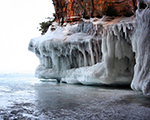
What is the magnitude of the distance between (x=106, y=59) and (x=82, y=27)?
4.18 metres

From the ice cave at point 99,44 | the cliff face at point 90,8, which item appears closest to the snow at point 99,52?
the ice cave at point 99,44

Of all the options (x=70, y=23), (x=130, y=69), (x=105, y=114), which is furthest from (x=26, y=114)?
(x=70, y=23)

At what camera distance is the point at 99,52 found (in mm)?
11023

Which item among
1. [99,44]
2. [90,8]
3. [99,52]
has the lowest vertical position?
[99,52]

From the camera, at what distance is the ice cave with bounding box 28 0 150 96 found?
553 centimetres

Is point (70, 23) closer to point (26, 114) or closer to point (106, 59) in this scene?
point (106, 59)

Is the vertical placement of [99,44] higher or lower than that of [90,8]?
lower

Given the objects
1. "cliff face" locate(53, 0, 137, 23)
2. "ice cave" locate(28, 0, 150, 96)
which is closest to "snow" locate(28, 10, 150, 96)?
"ice cave" locate(28, 0, 150, 96)

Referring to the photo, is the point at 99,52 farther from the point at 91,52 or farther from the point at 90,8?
the point at 90,8

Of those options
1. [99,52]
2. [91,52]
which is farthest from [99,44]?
[91,52]

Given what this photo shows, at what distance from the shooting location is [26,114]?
11.2 ft

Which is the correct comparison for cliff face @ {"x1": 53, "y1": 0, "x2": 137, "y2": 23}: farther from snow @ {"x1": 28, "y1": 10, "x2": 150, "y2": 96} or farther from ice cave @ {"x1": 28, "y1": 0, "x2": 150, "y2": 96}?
snow @ {"x1": 28, "y1": 10, "x2": 150, "y2": 96}

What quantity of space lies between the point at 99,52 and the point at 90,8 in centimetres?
309

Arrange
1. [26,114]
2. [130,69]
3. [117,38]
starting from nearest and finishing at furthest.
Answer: [26,114] → [117,38] → [130,69]
